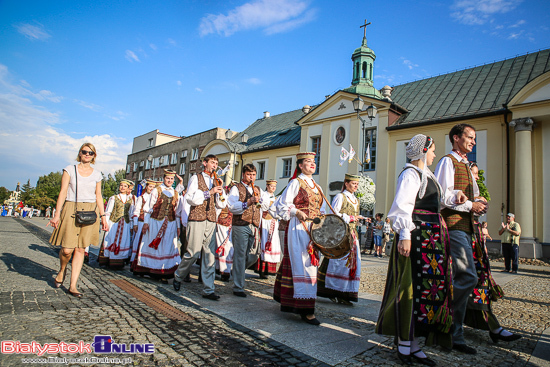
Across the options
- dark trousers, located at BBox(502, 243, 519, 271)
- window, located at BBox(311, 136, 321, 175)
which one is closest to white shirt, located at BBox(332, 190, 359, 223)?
dark trousers, located at BBox(502, 243, 519, 271)

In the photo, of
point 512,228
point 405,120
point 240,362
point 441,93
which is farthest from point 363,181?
point 240,362

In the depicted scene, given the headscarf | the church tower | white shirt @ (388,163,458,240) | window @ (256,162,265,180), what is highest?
the church tower

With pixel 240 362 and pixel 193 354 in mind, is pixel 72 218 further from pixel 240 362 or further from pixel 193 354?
pixel 240 362

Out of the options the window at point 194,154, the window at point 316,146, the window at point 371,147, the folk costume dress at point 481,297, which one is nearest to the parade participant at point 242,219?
the folk costume dress at point 481,297

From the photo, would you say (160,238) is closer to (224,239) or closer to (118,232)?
(224,239)

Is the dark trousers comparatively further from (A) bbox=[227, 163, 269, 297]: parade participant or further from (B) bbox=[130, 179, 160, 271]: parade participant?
(B) bbox=[130, 179, 160, 271]: parade participant

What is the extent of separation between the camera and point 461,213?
3.61 metres

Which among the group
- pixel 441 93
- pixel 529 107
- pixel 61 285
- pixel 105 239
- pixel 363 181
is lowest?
pixel 61 285

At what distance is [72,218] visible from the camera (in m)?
5.13

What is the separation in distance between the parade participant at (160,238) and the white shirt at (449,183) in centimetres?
514

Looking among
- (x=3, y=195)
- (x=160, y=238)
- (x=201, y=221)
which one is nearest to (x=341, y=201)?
(x=201, y=221)

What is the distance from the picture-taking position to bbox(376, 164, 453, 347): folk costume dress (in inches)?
122

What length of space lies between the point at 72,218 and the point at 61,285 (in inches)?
45.3

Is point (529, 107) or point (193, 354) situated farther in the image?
point (529, 107)
